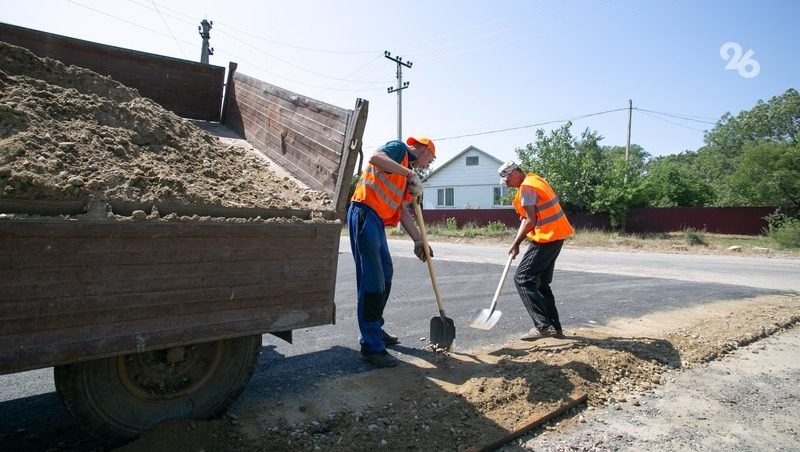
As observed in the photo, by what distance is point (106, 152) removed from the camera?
237cm

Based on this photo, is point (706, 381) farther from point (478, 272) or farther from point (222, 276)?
point (478, 272)

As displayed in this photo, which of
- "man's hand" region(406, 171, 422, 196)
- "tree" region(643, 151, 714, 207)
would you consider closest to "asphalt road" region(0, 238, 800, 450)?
"man's hand" region(406, 171, 422, 196)

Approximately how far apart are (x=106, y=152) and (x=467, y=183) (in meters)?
34.8

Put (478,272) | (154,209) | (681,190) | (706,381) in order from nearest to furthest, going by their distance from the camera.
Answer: (154,209) < (706,381) < (478,272) < (681,190)

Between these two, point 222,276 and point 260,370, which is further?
point 260,370

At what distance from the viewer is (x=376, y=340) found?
3.59m

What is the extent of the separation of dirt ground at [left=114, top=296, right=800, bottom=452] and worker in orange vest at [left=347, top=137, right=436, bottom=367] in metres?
0.30

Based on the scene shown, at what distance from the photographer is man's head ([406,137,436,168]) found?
3977 mm

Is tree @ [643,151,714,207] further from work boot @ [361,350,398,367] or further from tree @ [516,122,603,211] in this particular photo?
work boot @ [361,350,398,367]

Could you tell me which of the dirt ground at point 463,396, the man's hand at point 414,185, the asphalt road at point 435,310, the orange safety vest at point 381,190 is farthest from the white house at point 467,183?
the orange safety vest at point 381,190

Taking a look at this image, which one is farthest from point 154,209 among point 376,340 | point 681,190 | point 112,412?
point 681,190

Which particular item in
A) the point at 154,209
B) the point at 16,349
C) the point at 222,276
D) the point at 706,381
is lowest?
the point at 706,381

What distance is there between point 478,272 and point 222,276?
7.64 metres

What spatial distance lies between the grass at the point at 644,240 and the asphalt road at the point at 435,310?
5.82m
